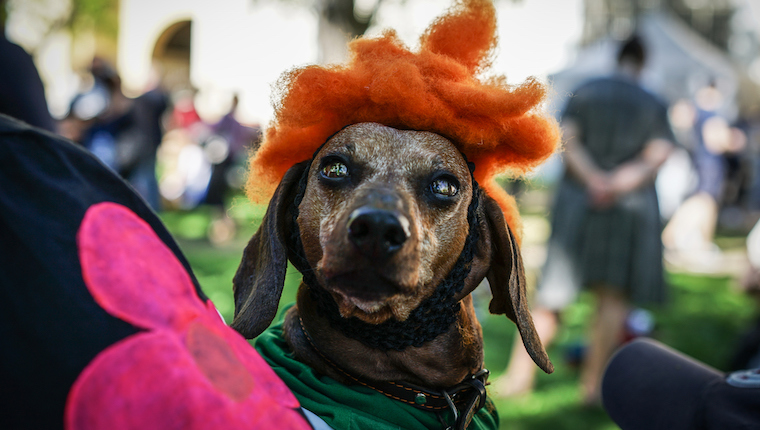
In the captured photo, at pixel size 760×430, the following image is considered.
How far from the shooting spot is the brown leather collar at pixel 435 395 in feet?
4.84

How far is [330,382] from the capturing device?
1464mm

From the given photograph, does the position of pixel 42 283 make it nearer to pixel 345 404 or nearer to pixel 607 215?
pixel 345 404

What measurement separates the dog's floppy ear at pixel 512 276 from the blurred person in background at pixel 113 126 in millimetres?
5350

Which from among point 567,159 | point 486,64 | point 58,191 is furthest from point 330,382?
point 567,159

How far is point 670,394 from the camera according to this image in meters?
1.51

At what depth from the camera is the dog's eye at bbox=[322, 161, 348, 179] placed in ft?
5.13

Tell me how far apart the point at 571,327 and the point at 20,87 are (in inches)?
206

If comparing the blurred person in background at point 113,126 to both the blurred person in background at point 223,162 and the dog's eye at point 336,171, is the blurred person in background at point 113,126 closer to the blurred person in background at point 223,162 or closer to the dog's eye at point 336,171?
the blurred person in background at point 223,162

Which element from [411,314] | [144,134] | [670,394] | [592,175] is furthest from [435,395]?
[144,134]

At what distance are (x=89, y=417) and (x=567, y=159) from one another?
3516mm

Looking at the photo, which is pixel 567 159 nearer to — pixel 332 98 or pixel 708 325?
pixel 332 98

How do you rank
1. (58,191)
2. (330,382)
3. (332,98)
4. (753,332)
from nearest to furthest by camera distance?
(58,191)
(330,382)
(332,98)
(753,332)

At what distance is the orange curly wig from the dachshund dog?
0.08 m

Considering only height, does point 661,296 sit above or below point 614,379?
below
